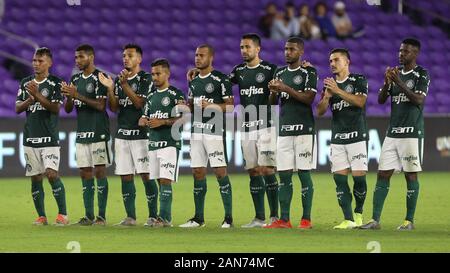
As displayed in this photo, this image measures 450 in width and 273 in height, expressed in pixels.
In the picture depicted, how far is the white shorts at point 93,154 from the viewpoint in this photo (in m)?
12.7

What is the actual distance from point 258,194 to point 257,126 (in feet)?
2.54

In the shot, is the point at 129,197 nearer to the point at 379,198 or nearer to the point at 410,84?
the point at 379,198

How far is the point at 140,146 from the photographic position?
1273 centimetres

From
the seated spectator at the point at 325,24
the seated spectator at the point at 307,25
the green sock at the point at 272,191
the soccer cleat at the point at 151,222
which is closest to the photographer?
the soccer cleat at the point at 151,222

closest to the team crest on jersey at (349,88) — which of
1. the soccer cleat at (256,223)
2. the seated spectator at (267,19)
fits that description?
the soccer cleat at (256,223)

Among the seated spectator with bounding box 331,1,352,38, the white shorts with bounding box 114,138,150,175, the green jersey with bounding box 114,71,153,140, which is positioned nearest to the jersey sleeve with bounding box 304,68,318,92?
the green jersey with bounding box 114,71,153,140

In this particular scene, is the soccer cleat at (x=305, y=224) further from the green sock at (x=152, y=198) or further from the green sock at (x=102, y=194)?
the green sock at (x=102, y=194)

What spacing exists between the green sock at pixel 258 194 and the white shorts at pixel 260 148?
7.3 inches

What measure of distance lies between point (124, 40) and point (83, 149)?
38.1 ft

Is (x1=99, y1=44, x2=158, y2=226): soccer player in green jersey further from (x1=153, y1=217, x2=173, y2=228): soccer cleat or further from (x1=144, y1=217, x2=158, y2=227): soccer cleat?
(x1=153, y1=217, x2=173, y2=228): soccer cleat

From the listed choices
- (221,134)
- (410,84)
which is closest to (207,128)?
(221,134)

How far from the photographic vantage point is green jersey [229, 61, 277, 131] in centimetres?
1238

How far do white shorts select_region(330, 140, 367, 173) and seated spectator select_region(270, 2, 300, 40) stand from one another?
12.0m
